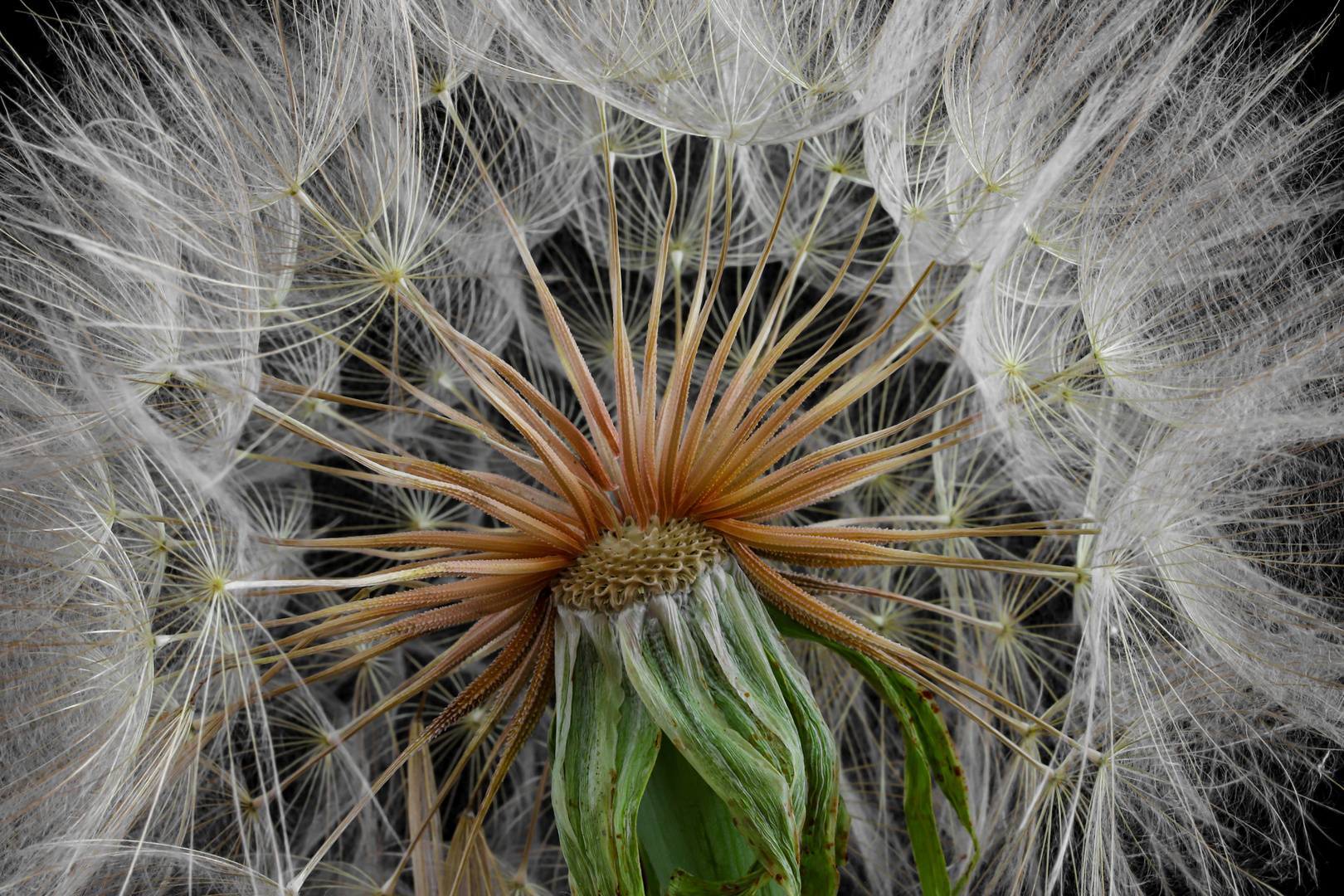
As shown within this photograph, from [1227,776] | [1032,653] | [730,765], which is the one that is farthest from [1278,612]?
[730,765]

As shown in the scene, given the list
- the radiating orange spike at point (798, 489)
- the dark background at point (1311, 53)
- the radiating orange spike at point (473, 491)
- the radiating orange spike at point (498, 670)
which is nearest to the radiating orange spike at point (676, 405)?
the radiating orange spike at point (798, 489)

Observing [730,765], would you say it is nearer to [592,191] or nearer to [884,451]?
[884,451]

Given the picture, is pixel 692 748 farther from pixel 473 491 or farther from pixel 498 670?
pixel 473 491

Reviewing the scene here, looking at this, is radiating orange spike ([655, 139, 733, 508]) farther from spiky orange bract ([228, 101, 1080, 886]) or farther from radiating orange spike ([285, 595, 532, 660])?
radiating orange spike ([285, 595, 532, 660])

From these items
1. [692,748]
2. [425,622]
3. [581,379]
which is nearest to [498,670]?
[425,622]

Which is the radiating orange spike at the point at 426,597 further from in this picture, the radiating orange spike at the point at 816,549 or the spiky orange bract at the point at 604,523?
the radiating orange spike at the point at 816,549

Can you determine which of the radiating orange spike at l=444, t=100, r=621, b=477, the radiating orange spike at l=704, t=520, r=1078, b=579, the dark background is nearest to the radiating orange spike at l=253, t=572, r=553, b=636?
the radiating orange spike at l=444, t=100, r=621, b=477
